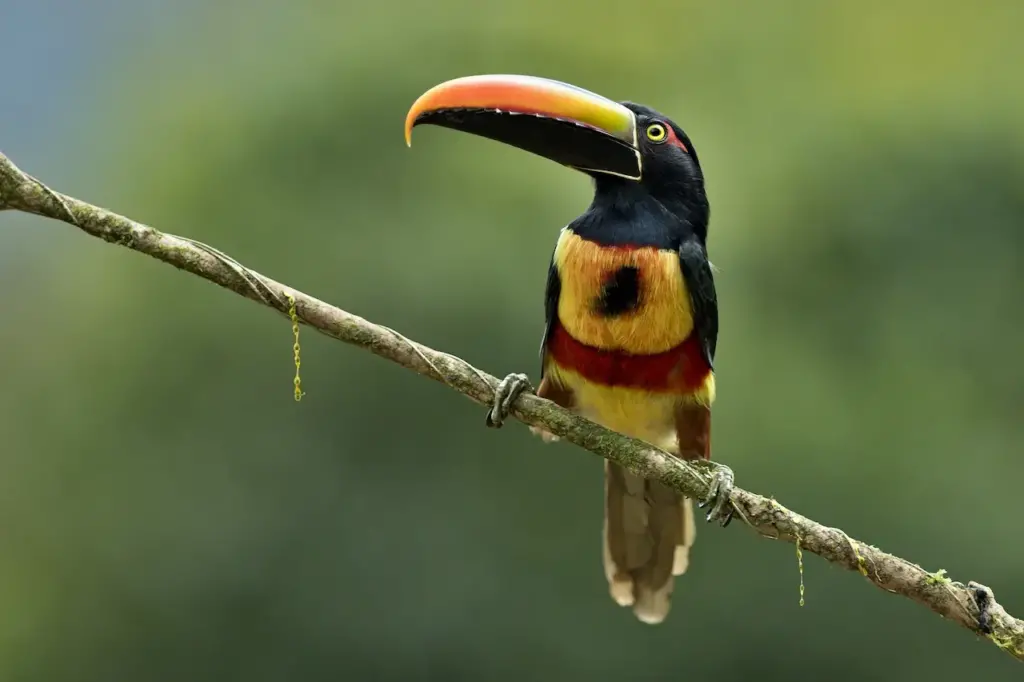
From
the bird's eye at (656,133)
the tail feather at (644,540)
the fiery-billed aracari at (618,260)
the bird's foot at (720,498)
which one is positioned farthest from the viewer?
the tail feather at (644,540)

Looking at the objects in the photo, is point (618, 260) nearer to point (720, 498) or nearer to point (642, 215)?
point (642, 215)

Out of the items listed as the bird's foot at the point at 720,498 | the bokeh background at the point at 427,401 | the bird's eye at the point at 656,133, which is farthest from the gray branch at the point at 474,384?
the bokeh background at the point at 427,401

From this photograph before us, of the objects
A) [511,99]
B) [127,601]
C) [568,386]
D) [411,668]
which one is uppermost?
[511,99]

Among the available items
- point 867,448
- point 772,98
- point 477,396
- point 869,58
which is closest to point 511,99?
point 477,396

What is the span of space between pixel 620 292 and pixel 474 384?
443mm

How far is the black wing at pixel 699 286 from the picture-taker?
2.47m

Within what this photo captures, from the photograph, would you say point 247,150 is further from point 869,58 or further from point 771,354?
point 869,58

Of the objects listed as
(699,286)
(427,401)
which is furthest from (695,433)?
(427,401)

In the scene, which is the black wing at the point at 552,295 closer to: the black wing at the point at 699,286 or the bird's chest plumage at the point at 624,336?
the bird's chest plumage at the point at 624,336

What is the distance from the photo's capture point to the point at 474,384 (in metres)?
2.26

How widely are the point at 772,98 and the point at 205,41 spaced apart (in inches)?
115

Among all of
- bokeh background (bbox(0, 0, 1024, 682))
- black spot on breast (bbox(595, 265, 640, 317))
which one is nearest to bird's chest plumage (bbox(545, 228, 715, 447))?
black spot on breast (bbox(595, 265, 640, 317))

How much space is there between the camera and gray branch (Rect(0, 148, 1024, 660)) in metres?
2.06

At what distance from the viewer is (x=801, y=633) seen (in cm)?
411
